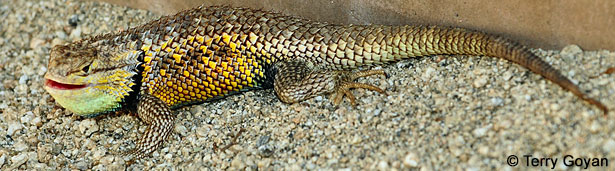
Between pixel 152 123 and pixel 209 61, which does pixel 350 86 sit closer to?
pixel 209 61

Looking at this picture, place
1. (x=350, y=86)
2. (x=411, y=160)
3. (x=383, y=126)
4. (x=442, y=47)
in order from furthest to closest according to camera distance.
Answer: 1. (x=350, y=86)
2. (x=442, y=47)
3. (x=383, y=126)
4. (x=411, y=160)

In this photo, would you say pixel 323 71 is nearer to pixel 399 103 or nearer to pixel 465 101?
pixel 399 103

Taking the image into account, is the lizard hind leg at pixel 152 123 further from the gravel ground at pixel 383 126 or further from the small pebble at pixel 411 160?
the small pebble at pixel 411 160

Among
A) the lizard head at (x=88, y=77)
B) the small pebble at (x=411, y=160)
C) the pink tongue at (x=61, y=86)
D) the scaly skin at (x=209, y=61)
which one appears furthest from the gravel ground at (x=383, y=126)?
the pink tongue at (x=61, y=86)

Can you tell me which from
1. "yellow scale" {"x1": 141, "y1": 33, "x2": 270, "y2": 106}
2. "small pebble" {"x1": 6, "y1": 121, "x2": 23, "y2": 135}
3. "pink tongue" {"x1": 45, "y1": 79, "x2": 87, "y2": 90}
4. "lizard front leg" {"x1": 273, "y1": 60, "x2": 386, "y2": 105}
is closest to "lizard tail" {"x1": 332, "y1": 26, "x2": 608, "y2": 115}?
"lizard front leg" {"x1": 273, "y1": 60, "x2": 386, "y2": 105}

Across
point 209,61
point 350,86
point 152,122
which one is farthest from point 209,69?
point 350,86

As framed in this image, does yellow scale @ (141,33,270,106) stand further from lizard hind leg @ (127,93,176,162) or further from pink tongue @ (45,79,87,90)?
pink tongue @ (45,79,87,90)
